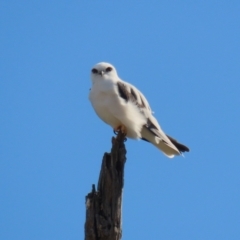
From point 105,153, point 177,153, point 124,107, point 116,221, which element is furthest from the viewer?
point 177,153

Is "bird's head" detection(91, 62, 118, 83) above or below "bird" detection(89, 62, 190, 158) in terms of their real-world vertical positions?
above

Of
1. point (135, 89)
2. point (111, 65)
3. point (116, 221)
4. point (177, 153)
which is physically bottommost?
point (116, 221)

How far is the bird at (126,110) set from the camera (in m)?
7.76

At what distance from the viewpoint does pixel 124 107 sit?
7746mm

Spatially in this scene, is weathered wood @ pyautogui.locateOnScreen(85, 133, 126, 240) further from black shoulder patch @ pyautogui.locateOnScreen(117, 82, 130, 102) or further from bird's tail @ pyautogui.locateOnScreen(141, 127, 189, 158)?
bird's tail @ pyautogui.locateOnScreen(141, 127, 189, 158)

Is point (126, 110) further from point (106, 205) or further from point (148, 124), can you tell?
point (106, 205)

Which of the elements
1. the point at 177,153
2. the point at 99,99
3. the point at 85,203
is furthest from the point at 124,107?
the point at 85,203

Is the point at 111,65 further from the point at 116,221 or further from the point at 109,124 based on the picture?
the point at 116,221

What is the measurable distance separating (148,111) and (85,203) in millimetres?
2998

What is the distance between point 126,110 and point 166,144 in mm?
776

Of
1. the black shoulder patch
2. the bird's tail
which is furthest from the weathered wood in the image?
the bird's tail

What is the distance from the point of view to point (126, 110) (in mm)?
7758

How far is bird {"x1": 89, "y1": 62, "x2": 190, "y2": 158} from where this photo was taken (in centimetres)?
776

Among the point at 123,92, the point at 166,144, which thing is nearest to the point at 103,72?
the point at 123,92
